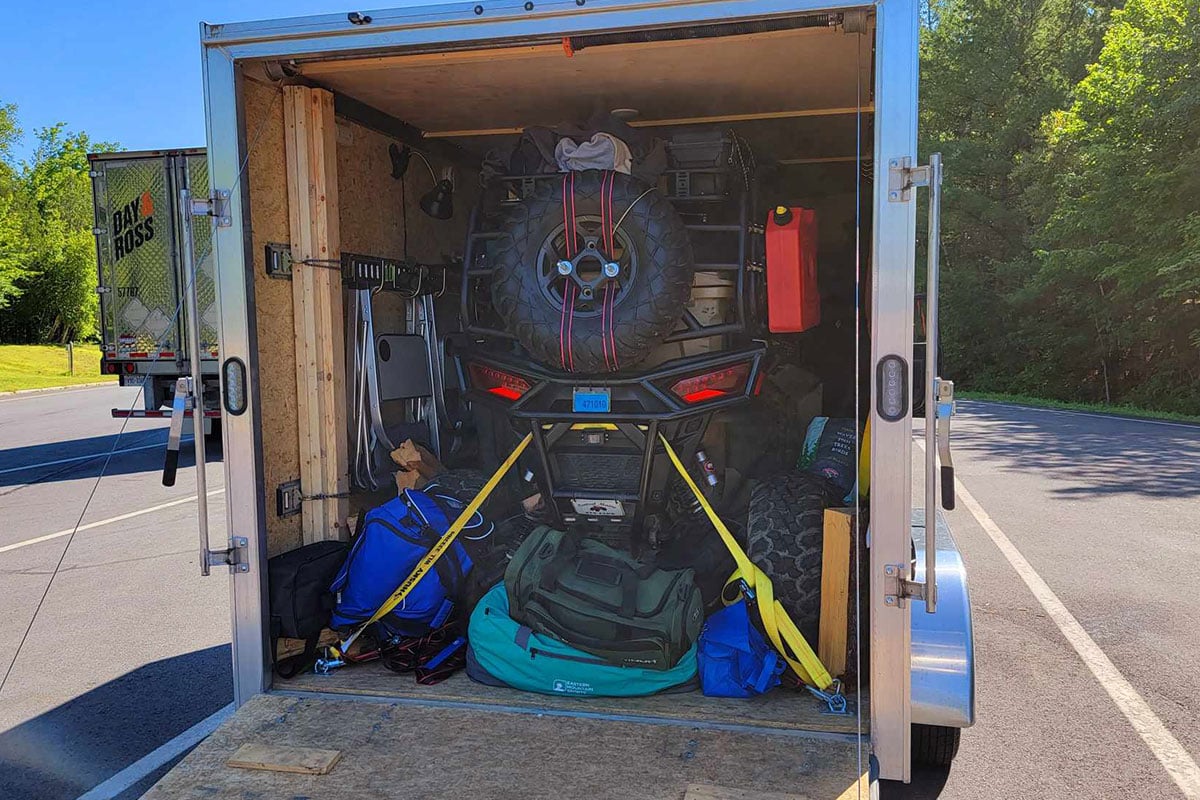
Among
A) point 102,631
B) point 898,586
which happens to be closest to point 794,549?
point 898,586

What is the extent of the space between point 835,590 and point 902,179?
1.51 meters

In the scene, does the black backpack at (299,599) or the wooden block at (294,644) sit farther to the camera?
the wooden block at (294,644)

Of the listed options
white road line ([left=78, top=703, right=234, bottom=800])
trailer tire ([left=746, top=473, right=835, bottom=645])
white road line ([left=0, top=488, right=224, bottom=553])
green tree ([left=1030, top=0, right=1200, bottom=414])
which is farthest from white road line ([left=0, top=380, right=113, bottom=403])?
green tree ([left=1030, top=0, right=1200, bottom=414])

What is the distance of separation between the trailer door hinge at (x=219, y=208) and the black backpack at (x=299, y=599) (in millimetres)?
1303

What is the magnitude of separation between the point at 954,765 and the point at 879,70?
8.69 feet

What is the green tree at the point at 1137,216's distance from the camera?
2089 cm

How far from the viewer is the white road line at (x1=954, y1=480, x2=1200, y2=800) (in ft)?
11.7

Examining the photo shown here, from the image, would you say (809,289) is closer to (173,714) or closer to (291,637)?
(291,637)

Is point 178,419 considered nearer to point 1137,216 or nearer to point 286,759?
point 286,759

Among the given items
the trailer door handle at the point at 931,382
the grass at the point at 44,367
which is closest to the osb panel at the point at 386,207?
the trailer door handle at the point at 931,382

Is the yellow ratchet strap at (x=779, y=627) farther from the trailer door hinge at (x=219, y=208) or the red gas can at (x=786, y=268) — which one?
the trailer door hinge at (x=219, y=208)

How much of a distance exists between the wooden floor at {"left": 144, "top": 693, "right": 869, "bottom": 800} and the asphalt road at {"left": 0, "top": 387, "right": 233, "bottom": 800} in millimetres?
1170

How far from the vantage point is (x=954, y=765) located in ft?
12.0

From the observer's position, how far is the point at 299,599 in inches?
143
